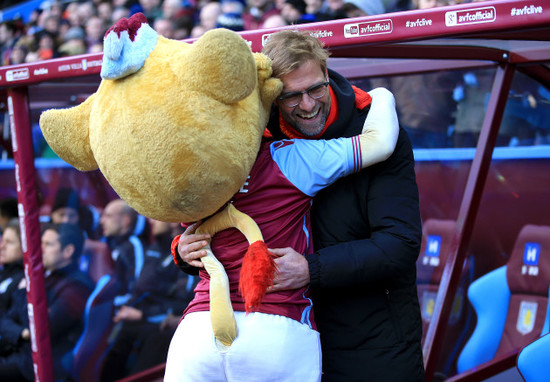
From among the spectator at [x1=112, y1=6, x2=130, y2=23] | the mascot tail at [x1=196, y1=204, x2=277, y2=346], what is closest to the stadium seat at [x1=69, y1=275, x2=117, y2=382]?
the mascot tail at [x1=196, y1=204, x2=277, y2=346]

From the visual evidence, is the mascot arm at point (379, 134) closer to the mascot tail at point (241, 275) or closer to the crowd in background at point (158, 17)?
the mascot tail at point (241, 275)

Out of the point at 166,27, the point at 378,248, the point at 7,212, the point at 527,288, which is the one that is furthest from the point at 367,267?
the point at 166,27

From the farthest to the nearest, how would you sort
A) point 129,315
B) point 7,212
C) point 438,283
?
point 7,212, point 129,315, point 438,283

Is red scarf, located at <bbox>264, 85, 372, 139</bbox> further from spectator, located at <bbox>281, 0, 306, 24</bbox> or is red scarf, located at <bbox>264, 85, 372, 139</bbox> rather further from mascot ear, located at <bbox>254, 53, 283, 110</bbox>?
spectator, located at <bbox>281, 0, 306, 24</bbox>

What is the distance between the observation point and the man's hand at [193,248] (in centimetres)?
169

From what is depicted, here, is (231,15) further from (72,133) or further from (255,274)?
(255,274)

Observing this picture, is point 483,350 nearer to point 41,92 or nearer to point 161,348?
point 161,348

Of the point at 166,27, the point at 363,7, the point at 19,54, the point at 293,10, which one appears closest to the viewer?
the point at 363,7

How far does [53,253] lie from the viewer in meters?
3.86

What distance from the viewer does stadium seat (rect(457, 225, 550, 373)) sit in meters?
3.26

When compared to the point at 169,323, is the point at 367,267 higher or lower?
higher

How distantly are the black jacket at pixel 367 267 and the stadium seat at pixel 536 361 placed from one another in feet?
1.98

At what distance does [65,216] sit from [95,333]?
83cm

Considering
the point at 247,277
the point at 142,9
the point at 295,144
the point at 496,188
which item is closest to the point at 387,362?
the point at 247,277
